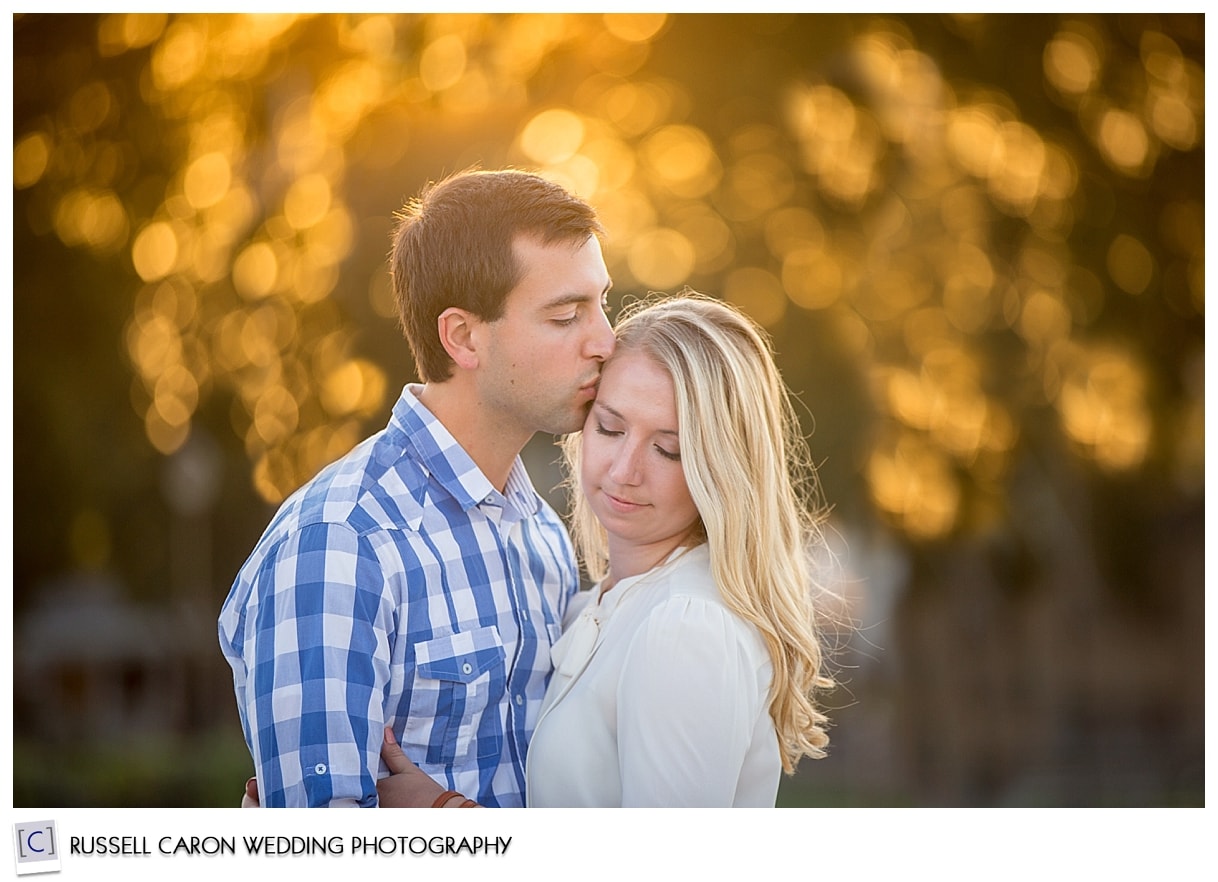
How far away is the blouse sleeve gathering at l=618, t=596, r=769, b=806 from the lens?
1984 mm

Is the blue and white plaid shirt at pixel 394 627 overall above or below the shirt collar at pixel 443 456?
below

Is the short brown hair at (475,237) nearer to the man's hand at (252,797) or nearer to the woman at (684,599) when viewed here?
the woman at (684,599)

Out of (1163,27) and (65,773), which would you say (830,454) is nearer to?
(1163,27)

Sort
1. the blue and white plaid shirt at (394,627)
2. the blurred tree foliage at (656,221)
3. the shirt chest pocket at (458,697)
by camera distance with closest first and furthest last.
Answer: the blue and white plaid shirt at (394,627) < the shirt chest pocket at (458,697) < the blurred tree foliage at (656,221)

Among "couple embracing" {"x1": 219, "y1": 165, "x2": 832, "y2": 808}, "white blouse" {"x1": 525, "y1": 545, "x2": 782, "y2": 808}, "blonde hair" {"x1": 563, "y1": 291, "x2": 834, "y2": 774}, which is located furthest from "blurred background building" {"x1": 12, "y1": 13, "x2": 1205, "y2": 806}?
"white blouse" {"x1": 525, "y1": 545, "x2": 782, "y2": 808}

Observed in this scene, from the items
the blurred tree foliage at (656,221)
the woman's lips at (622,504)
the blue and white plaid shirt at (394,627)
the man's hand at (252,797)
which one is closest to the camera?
the blue and white plaid shirt at (394,627)

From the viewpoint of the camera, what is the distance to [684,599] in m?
2.04

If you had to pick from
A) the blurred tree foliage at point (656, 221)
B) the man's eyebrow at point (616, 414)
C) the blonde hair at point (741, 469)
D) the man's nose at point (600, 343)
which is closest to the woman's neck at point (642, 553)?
the blonde hair at point (741, 469)

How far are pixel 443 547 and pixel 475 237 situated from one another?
58 cm

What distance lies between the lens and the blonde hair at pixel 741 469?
6.75 ft

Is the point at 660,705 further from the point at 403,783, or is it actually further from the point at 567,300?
the point at 567,300

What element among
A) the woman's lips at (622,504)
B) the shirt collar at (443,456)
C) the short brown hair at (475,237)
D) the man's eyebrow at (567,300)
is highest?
→ the short brown hair at (475,237)

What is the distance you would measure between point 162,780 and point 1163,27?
13.6 ft

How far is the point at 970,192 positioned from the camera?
3.92 meters
